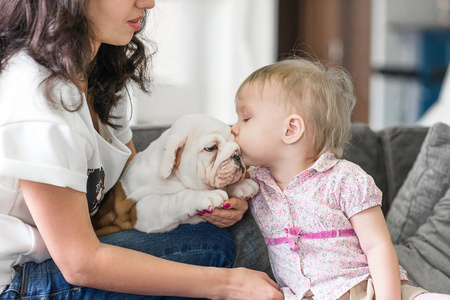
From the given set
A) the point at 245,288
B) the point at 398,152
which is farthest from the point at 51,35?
the point at 398,152

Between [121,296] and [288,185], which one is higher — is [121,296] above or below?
below

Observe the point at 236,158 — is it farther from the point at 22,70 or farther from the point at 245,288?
the point at 22,70

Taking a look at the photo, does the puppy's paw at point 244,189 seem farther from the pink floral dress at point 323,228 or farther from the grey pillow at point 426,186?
the grey pillow at point 426,186

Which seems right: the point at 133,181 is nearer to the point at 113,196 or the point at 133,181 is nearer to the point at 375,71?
the point at 113,196

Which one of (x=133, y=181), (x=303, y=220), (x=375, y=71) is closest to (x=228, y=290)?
(x=303, y=220)

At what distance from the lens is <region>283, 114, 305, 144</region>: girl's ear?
3.83 feet

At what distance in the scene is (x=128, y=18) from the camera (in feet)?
3.76

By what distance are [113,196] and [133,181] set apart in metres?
0.07

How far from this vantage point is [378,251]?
3.58ft

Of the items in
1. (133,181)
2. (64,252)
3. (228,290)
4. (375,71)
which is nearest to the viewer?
(64,252)

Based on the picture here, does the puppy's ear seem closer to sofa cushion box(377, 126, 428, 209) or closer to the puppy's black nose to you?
the puppy's black nose

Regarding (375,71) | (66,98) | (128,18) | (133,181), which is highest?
(128,18)

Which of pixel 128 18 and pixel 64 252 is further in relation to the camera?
pixel 128 18

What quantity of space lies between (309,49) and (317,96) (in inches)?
130
